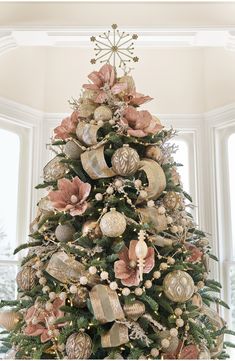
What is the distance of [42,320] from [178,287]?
1.54 ft

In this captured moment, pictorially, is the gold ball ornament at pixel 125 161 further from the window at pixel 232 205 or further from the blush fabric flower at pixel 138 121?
the window at pixel 232 205

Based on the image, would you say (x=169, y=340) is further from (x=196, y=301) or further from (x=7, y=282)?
(x=7, y=282)

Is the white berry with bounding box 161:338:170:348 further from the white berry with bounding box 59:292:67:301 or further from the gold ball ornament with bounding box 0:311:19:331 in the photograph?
the gold ball ornament with bounding box 0:311:19:331

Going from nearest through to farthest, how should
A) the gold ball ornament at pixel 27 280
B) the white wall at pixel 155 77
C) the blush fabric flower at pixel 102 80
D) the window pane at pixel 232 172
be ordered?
the gold ball ornament at pixel 27 280 → the blush fabric flower at pixel 102 80 → the window pane at pixel 232 172 → the white wall at pixel 155 77

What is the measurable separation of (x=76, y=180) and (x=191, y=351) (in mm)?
697

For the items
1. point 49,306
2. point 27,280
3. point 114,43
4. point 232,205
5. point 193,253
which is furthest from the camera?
point 232,205

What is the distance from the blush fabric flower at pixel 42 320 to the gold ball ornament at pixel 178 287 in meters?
0.35

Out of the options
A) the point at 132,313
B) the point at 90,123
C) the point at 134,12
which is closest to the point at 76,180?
the point at 90,123

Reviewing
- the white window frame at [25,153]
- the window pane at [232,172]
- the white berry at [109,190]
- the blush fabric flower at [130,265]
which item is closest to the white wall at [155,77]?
the white window frame at [25,153]

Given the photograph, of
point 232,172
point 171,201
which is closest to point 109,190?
point 171,201

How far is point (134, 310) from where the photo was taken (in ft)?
3.61

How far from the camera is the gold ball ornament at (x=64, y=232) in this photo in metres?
1.24

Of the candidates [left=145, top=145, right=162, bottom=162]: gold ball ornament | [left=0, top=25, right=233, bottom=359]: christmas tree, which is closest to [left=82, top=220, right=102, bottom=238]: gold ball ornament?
[left=0, top=25, right=233, bottom=359]: christmas tree

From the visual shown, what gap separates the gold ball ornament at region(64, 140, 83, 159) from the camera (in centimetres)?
130
